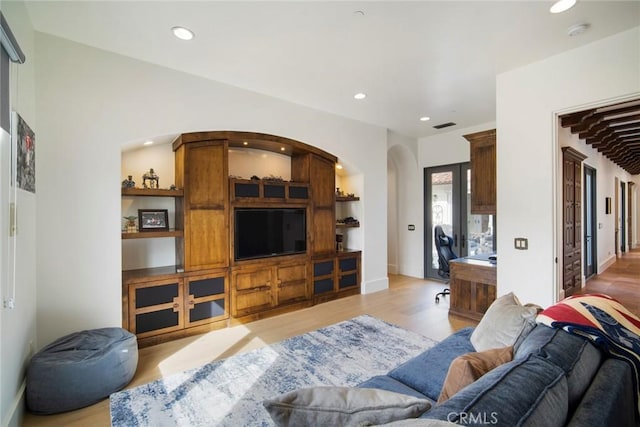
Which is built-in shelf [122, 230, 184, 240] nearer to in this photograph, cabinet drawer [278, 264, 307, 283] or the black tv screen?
the black tv screen

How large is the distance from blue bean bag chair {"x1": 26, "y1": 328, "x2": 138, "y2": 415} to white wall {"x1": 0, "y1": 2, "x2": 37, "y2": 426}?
0.36ft

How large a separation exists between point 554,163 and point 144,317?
4.57 m

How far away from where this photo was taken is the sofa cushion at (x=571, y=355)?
1066 mm

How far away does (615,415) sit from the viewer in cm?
99

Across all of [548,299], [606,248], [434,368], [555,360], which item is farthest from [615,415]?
[606,248]

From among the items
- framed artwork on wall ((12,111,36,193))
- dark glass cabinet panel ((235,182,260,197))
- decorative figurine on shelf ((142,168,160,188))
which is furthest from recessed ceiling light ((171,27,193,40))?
dark glass cabinet panel ((235,182,260,197))

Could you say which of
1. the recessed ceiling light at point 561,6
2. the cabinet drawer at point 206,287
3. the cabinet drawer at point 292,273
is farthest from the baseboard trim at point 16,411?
the recessed ceiling light at point 561,6

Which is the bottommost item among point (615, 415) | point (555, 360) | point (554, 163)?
point (615, 415)

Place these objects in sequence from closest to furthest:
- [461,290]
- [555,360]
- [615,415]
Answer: [615,415], [555,360], [461,290]

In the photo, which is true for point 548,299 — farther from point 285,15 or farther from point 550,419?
point 285,15

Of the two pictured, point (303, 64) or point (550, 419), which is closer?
point (550, 419)

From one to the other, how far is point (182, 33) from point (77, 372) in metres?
2.90

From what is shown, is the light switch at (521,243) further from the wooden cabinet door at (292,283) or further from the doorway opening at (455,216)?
the wooden cabinet door at (292,283)

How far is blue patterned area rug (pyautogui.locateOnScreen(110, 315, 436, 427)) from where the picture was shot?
212cm
